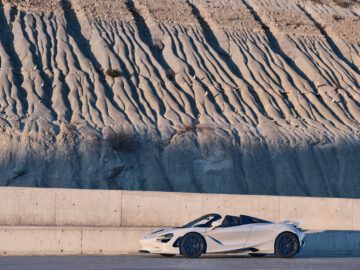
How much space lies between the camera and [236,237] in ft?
71.3

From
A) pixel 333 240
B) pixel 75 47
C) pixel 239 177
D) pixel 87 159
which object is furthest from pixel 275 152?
pixel 333 240

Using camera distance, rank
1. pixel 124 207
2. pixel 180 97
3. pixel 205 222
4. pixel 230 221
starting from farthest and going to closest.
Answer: pixel 180 97
pixel 124 207
pixel 230 221
pixel 205 222

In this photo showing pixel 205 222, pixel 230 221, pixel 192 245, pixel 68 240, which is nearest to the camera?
pixel 192 245

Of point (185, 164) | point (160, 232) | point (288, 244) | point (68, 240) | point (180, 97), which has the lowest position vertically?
point (288, 244)

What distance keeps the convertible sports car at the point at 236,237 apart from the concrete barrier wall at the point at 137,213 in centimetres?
226

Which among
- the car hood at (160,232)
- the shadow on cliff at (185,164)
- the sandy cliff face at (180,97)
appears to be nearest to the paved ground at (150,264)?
the car hood at (160,232)

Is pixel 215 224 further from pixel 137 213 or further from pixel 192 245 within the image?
pixel 137 213

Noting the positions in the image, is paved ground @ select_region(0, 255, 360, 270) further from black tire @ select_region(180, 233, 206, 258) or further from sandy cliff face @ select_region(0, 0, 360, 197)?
sandy cliff face @ select_region(0, 0, 360, 197)

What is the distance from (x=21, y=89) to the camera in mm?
43906

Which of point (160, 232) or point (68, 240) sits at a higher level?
point (160, 232)

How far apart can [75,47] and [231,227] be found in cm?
2854

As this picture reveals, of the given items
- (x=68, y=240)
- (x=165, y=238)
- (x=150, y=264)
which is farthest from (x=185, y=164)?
(x=150, y=264)

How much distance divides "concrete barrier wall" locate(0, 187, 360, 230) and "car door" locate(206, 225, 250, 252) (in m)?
4.22

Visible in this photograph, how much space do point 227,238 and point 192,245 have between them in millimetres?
1004
